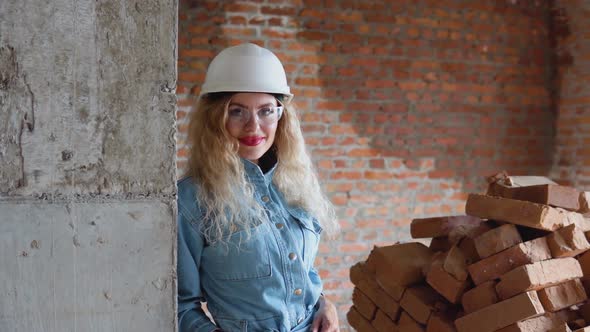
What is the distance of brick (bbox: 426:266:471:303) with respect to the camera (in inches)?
99.3

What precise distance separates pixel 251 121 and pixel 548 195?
1.53m

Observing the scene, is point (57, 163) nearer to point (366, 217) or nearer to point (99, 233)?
point (99, 233)

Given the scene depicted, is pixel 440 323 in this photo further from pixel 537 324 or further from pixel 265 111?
pixel 265 111

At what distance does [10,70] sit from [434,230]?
226 cm

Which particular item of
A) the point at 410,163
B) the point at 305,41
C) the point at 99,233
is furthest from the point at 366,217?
the point at 99,233

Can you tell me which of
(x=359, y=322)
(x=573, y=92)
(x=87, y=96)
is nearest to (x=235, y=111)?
(x=87, y=96)

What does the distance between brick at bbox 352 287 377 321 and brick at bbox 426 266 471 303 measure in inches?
17.4

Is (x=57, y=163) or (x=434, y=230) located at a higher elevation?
(x=57, y=163)

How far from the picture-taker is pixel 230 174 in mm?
1539

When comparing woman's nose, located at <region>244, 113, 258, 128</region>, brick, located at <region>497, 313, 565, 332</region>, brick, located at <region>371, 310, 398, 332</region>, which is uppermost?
woman's nose, located at <region>244, 113, 258, 128</region>

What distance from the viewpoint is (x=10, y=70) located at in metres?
1.00

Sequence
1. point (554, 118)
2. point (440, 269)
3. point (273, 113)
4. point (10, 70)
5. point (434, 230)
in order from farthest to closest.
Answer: point (554, 118) < point (434, 230) < point (440, 269) < point (273, 113) < point (10, 70)

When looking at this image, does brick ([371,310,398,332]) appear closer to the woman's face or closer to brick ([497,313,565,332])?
brick ([497,313,565,332])

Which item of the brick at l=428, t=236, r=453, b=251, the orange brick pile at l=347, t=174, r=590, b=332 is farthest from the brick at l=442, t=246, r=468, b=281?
the brick at l=428, t=236, r=453, b=251
